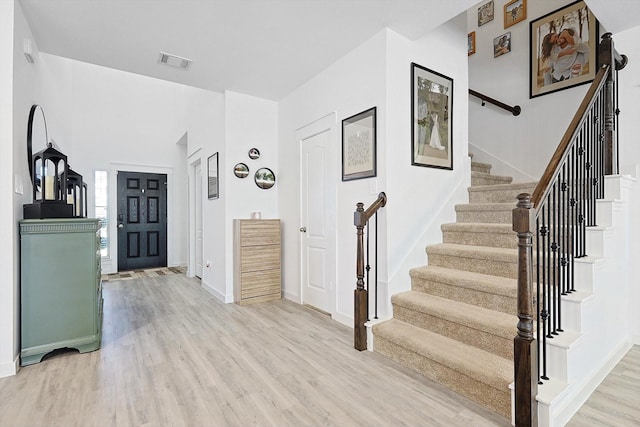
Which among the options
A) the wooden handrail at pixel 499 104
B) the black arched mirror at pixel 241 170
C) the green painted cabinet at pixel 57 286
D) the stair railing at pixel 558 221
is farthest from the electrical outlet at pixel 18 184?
the wooden handrail at pixel 499 104

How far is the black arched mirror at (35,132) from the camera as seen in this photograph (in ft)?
8.83

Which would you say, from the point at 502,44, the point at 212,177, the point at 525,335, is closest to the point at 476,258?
the point at 525,335

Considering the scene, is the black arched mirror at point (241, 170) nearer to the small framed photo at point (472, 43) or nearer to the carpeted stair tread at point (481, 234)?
the carpeted stair tread at point (481, 234)

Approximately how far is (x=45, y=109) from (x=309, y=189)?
3.03 metres

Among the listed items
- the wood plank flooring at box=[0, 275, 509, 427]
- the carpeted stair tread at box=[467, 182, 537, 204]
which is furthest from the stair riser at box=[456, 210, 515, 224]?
the wood plank flooring at box=[0, 275, 509, 427]

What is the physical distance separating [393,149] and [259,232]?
2.09 meters

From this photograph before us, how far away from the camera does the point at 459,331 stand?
7.35 ft

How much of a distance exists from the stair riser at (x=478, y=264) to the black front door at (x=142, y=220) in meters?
5.97

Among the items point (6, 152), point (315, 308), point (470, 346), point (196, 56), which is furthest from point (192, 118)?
point (470, 346)

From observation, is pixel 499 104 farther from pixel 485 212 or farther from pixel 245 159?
pixel 245 159

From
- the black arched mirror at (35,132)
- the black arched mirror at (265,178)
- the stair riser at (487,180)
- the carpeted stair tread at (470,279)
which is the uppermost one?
the black arched mirror at (35,132)

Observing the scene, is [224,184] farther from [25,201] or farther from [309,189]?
→ [25,201]

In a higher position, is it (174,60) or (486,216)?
(174,60)

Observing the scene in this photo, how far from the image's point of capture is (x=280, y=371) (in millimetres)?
2283
